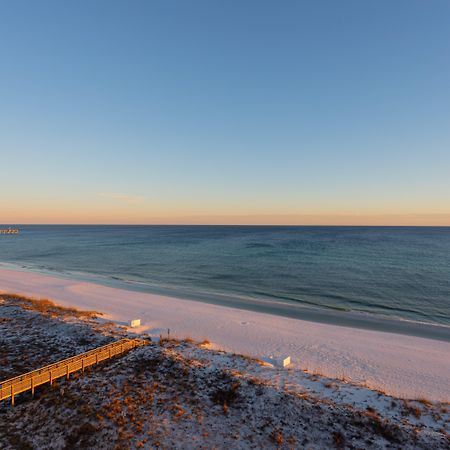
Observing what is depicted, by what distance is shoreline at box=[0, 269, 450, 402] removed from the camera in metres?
18.0

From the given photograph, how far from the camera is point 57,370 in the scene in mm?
15188

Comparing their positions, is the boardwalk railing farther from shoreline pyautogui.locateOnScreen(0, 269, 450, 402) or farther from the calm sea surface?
the calm sea surface

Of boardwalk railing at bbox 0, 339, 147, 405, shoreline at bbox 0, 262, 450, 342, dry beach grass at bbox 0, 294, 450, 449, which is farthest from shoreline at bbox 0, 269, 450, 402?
boardwalk railing at bbox 0, 339, 147, 405

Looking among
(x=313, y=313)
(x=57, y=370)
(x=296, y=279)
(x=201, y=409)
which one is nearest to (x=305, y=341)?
(x=313, y=313)

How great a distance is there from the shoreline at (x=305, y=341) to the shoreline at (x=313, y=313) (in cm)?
150

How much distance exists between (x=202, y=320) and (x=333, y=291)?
73.8ft

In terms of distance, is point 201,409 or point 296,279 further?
point 296,279

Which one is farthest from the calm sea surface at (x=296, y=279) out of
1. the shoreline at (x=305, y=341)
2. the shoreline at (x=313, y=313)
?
the shoreline at (x=305, y=341)

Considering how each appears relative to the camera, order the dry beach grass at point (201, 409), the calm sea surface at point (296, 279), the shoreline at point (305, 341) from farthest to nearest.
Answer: the calm sea surface at point (296, 279) < the shoreline at point (305, 341) < the dry beach grass at point (201, 409)

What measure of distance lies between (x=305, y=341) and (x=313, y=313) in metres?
9.71

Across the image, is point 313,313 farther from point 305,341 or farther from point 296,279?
point 296,279

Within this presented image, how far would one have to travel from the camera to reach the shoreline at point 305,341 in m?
18.0

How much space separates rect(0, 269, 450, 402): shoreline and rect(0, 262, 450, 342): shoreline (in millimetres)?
1497

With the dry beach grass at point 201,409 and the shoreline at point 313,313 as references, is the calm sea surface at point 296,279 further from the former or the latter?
the dry beach grass at point 201,409
